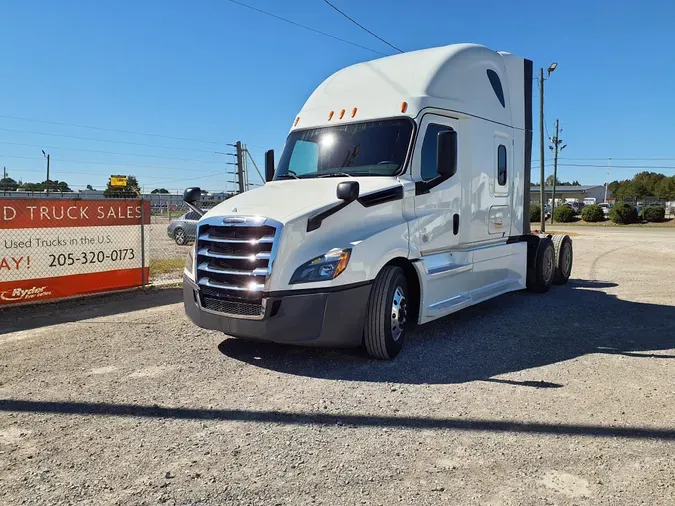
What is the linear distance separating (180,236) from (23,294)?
1283cm

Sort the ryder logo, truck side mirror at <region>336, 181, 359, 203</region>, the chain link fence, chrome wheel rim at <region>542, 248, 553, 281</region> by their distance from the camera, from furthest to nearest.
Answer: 1. the chain link fence
2. chrome wheel rim at <region>542, 248, 553, 281</region>
3. the ryder logo
4. truck side mirror at <region>336, 181, 359, 203</region>

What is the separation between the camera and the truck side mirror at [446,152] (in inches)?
232

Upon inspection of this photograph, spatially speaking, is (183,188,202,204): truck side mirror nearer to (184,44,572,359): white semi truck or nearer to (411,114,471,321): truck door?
(184,44,572,359): white semi truck

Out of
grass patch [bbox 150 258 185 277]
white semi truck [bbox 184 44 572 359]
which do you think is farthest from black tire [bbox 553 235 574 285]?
grass patch [bbox 150 258 185 277]

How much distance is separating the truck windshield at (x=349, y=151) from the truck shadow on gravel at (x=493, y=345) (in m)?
2.05

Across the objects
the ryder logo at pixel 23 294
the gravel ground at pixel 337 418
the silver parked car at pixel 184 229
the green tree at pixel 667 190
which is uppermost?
the green tree at pixel 667 190

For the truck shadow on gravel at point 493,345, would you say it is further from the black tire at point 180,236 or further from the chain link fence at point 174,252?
the black tire at point 180,236

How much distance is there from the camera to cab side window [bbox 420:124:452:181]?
19.9ft

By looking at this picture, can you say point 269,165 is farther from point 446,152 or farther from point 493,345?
point 493,345

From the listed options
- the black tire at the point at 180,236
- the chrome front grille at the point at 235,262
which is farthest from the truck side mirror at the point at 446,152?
the black tire at the point at 180,236

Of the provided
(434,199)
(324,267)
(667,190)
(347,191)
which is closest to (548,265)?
(434,199)

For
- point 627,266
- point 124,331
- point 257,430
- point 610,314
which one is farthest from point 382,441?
point 627,266

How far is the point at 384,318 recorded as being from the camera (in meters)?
5.20

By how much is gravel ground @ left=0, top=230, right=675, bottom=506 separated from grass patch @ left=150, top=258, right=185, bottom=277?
15.0 ft
